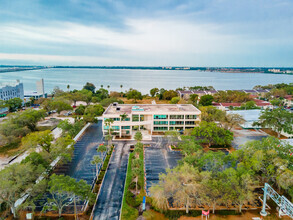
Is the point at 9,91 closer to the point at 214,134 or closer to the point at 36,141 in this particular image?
the point at 36,141

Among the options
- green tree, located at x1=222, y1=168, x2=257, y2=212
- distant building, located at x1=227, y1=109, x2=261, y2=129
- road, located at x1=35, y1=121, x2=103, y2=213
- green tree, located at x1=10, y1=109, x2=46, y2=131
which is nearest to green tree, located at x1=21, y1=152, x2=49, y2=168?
road, located at x1=35, y1=121, x2=103, y2=213

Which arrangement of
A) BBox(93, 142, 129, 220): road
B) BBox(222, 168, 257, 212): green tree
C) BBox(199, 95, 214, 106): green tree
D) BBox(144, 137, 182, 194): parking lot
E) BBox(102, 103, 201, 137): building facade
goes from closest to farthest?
BBox(222, 168, 257, 212): green tree
BBox(93, 142, 129, 220): road
BBox(144, 137, 182, 194): parking lot
BBox(102, 103, 201, 137): building facade
BBox(199, 95, 214, 106): green tree

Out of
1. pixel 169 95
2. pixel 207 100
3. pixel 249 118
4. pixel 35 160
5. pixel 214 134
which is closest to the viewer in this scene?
pixel 35 160

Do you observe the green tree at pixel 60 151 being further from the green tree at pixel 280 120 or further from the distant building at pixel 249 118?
the green tree at pixel 280 120

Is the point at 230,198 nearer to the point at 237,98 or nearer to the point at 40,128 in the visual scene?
the point at 40,128

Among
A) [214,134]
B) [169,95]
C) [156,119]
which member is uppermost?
[169,95]

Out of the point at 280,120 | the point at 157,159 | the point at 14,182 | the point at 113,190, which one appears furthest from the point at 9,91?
the point at 280,120

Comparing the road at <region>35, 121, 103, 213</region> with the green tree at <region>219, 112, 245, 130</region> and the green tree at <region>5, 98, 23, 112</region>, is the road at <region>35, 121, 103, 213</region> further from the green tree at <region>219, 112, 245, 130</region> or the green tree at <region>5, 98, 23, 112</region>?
the green tree at <region>5, 98, 23, 112</region>

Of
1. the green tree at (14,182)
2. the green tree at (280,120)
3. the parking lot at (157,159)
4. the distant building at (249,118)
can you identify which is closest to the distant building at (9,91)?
the parking lot at (157,159)
